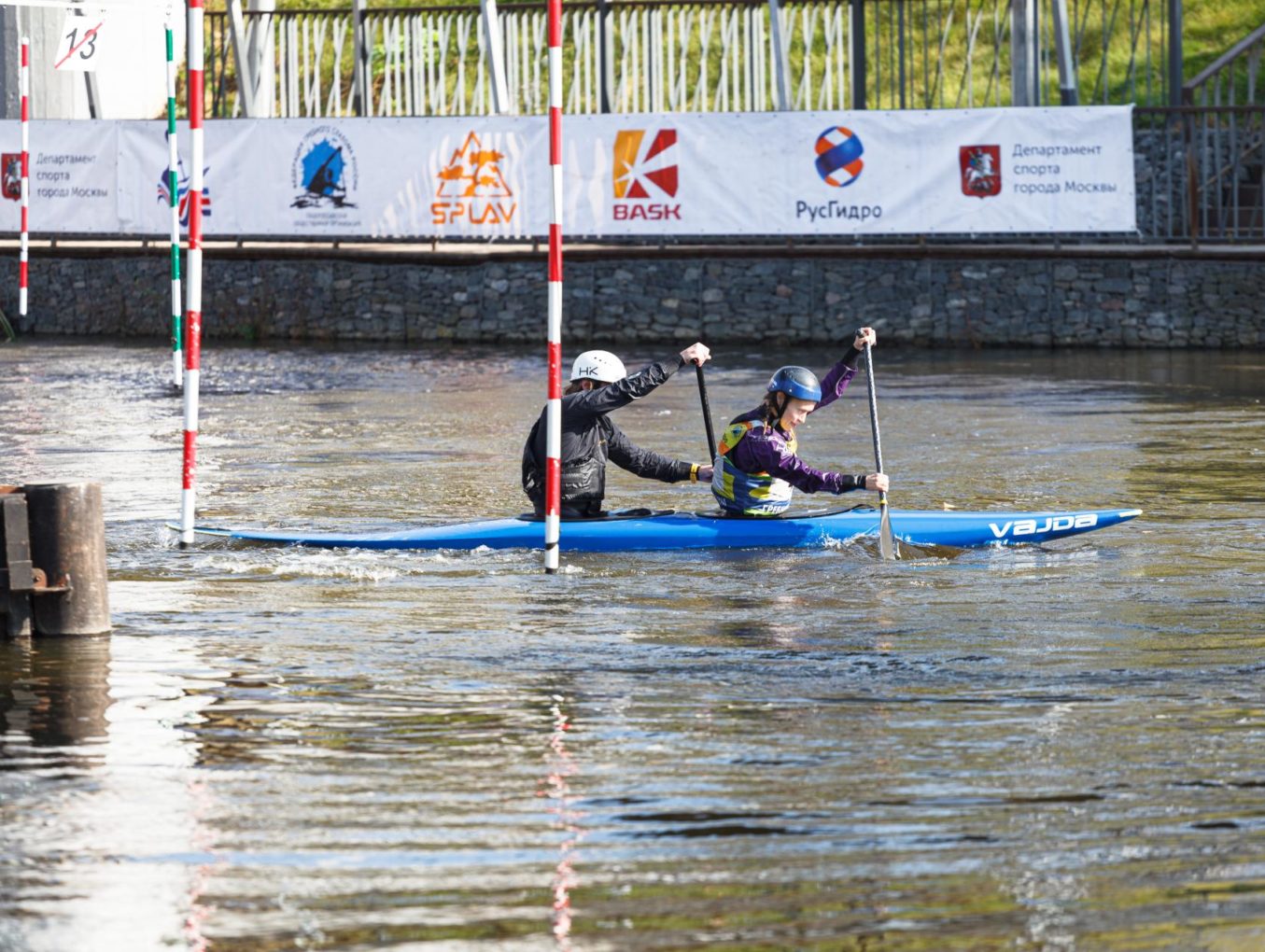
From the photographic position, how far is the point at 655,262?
24109 millimetres

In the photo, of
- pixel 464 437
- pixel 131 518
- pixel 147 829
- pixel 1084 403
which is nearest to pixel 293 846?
pixel 147 829

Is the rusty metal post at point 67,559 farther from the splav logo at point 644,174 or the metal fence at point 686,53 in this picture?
the splav logo at point 644,174

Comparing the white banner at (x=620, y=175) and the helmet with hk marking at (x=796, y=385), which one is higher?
the white banner at (x=620, y=175)

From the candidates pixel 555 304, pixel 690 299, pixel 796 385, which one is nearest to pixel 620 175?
pixel 690 299

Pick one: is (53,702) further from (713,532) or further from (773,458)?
(773,458)

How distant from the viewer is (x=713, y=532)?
36.5 ft

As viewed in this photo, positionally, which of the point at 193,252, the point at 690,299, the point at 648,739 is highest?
the point at 690,299

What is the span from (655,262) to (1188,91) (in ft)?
22.2

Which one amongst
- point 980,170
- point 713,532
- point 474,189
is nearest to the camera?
point 713,532

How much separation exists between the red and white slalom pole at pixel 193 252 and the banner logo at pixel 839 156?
13141 millimetres

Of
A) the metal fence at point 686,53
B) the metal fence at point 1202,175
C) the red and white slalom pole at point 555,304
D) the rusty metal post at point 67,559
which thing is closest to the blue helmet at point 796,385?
the red and white slalom pole at point 555,304

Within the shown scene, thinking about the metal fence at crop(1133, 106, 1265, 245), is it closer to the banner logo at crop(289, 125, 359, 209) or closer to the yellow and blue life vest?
the banner logo at crop(289, 125, 359, 209)

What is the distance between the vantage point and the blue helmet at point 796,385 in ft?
36.2

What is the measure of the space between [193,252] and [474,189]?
14187mm
